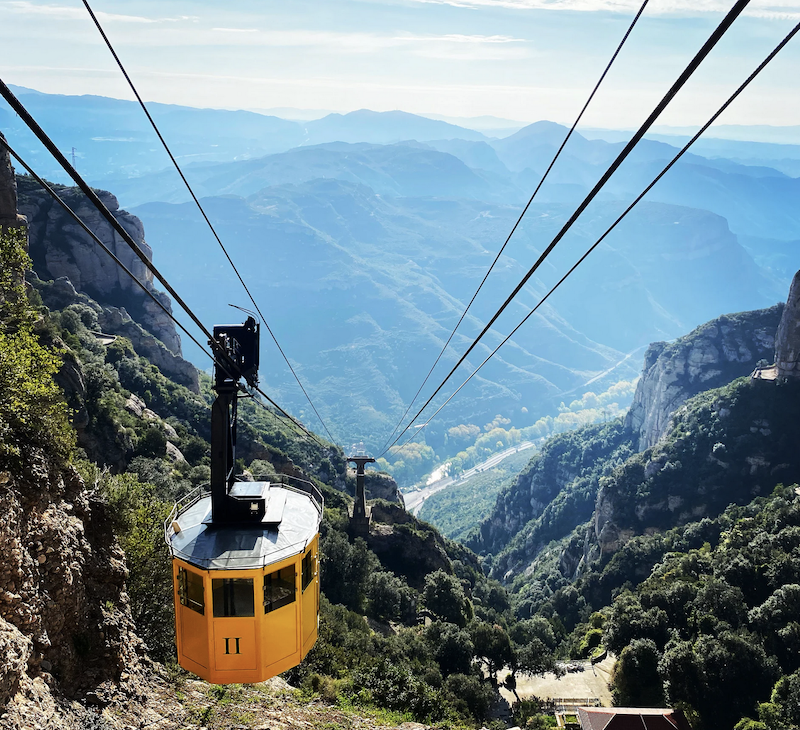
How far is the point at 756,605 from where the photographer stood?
47344mm

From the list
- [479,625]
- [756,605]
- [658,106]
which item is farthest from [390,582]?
[658,106]

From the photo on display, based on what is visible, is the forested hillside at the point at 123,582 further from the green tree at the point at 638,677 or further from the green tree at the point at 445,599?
the green tree at the point at 638,677

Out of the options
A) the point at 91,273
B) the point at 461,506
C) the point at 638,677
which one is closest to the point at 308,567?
the point at 638,677

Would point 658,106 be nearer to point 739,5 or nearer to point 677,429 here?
point 739,5

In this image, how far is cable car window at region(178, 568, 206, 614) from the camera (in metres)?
11.4

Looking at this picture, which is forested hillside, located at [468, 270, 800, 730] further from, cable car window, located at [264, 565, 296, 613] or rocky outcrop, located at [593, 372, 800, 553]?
cable car window, located at [264, 565, 296, 613]

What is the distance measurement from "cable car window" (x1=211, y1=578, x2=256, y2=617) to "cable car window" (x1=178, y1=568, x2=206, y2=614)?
11.0 inches

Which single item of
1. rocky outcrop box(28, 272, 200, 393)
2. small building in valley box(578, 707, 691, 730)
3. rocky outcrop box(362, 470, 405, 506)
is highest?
rocky outcrop box(28, 272, 200, 393)

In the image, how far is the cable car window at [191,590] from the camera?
37.3 ft

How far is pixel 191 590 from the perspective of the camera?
11539mm

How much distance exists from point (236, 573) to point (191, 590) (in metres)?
1.07

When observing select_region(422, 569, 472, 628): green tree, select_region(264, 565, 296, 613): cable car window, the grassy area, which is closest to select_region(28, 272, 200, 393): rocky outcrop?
select_region(422, 569, 472, 628): green tree

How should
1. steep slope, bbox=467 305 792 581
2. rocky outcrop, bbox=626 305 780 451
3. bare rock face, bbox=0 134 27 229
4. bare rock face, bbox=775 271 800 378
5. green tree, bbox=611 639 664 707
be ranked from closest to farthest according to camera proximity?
bare rock face, bbox=0 134 27 229 < green tree, bbox=611 639 664 707 < bare rock face, bbox=775 271 800 378 < steep slope, bbox=467 305 792 581 < rocky outcrop, bbox=626 305 780 451

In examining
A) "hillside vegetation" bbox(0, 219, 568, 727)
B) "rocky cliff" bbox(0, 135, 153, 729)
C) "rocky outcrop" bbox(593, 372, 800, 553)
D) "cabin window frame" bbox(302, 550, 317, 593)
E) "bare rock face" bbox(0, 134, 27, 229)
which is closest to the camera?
"cabin window frame" bbox(302, 550, 317, 593)
